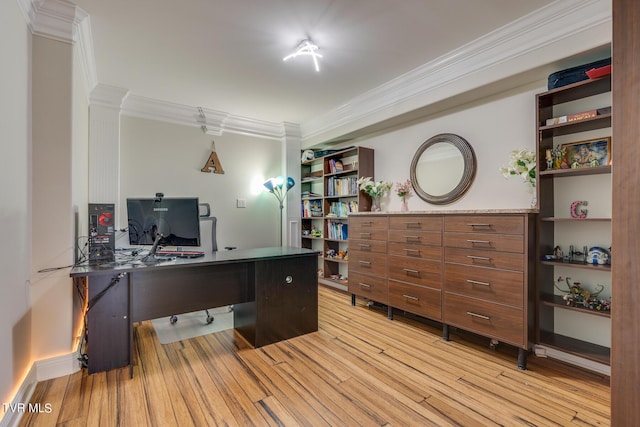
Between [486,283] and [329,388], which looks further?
[486,283]

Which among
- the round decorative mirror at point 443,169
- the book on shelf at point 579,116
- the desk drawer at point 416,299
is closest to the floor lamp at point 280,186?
the round decorative mirror at point 443,169

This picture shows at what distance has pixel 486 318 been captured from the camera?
220cm

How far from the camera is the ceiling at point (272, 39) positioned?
6.54 ft

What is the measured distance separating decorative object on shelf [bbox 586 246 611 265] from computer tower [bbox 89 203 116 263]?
3399 mm

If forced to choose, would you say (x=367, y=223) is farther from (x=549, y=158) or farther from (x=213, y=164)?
(x=213, y=164)

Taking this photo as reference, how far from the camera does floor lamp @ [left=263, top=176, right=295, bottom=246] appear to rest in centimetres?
441

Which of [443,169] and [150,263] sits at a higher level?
[443,169]

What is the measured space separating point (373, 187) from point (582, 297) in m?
2.15

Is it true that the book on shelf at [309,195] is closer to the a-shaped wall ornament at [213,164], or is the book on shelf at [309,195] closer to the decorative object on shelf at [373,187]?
the decorative object on shelf at [373,187]

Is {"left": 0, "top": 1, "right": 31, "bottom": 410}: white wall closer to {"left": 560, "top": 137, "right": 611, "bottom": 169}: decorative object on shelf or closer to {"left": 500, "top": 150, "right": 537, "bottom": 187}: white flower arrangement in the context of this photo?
{"left": 500, "top": 150, "right": 537, "bottom": 187}: white flower arrangement

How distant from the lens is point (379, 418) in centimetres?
155

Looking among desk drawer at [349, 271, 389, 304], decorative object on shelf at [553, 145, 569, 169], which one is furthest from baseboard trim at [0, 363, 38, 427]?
decorative object on shelf at [553, 145, 569, 169]

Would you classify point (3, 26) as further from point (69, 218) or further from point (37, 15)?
point (69, 218)

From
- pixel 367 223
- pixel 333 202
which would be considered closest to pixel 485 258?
→ pixel 367 223
